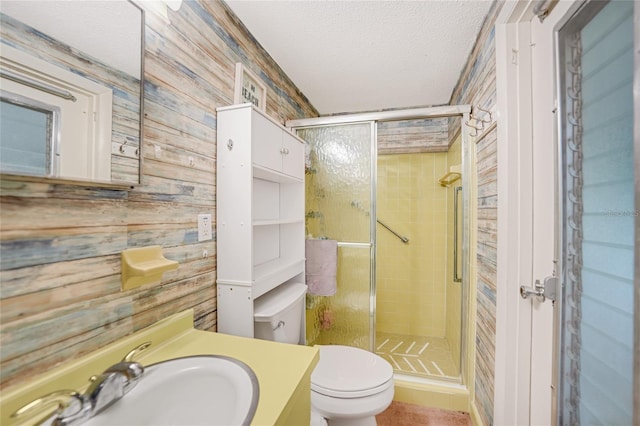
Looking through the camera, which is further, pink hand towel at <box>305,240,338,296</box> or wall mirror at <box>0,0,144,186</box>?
pink hand towel at <box>305,240,338,296</box>

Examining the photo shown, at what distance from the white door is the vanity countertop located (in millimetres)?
848

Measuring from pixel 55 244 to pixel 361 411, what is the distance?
1.34 meters

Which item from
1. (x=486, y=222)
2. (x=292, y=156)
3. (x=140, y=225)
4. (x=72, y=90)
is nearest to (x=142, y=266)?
(x=140, y=225)

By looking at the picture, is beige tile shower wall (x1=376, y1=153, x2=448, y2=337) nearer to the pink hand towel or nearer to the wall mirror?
the pink hand towel

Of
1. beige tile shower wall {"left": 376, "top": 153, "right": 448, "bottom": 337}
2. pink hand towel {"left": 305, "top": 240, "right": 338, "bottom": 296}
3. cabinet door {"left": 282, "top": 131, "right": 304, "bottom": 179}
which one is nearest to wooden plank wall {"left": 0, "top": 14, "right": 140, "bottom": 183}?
cabinet door {"left": 282, "top": 131, "right": 304, "bottom": 179}

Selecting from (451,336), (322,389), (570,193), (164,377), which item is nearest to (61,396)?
(164,377)

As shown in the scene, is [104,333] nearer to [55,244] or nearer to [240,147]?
[55,244]

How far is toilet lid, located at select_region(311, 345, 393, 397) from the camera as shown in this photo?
4.06 ft

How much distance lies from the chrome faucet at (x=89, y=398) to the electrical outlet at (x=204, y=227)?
54 centimetres

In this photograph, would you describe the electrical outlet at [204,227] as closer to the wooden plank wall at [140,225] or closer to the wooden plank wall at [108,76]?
the wooden plank wall at [140,225]

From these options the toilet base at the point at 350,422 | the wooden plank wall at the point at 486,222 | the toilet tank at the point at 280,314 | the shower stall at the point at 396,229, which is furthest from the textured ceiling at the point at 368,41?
the toilet base at the point at 350,422

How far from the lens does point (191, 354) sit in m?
0.83

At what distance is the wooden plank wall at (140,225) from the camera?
58cm

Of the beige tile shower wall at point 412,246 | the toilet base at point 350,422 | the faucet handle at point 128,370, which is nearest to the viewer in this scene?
the faucet handle at point 128,370
